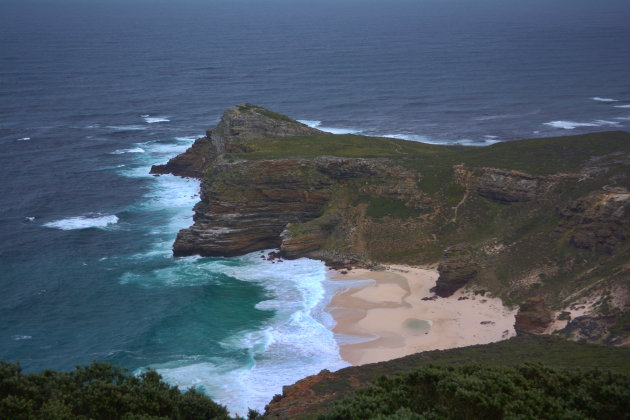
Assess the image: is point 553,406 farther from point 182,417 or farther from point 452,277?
point 452,277

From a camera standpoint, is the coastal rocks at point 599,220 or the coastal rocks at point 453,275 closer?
the coastal rocks at point 599,220

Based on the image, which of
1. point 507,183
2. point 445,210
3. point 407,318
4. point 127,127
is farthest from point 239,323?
point 127,127

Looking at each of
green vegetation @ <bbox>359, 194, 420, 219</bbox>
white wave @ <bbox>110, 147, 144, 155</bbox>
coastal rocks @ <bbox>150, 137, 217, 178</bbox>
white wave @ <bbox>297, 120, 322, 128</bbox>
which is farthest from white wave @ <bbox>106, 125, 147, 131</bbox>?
green vegetation @ <bbox>359, 194, 420, 219</bbox>

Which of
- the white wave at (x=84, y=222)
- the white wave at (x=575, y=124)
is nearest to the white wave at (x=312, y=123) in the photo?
the white wave at (x=575, y=124)

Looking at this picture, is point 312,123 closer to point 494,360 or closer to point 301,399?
point 494,360

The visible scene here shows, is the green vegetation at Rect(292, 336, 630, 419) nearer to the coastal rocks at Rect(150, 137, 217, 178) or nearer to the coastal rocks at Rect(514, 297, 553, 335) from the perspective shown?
the coastal rocks at Rect(514, 297, 553, 335)

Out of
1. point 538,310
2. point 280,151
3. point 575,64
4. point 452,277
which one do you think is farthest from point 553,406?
point 575,64

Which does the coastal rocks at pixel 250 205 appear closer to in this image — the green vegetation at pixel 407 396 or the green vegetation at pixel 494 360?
the green vegetation at pixel 494 360
